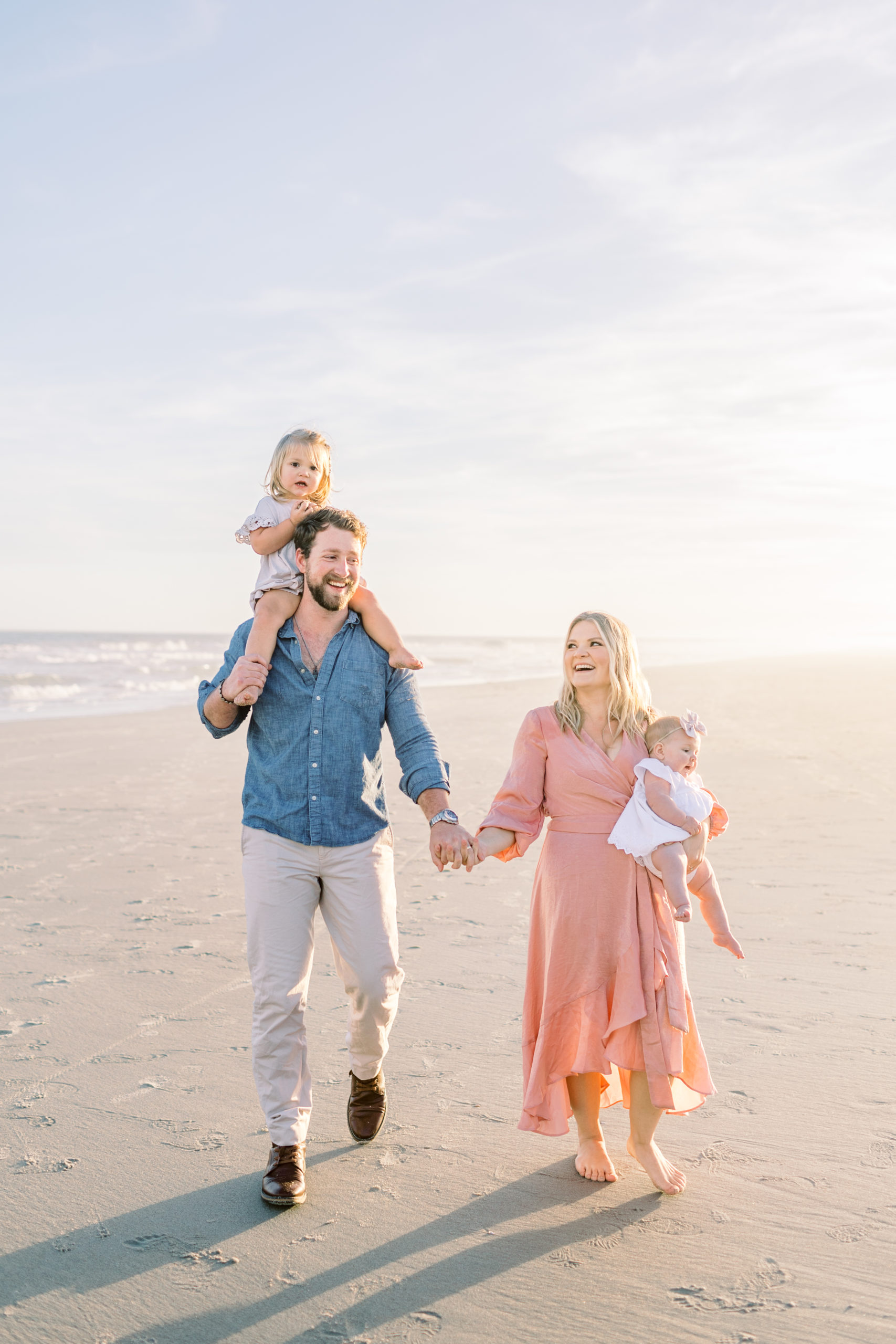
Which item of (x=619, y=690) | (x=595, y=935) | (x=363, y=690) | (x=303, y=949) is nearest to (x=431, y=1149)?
(x=303, y=949)

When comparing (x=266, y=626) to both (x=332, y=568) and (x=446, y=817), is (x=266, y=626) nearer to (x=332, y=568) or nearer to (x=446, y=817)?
(x=332, y=568)

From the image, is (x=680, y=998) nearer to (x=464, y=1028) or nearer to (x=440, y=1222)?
(x=440, y=1222)

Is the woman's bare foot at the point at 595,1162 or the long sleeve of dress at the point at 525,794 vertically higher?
the long sleeve of dress at the point at 525,794

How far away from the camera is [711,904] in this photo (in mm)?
3521

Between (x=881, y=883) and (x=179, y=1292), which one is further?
(x=881, y=883)

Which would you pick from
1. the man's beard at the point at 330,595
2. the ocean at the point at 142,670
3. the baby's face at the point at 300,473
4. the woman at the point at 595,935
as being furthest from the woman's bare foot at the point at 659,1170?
the ocean at the point at 142,670

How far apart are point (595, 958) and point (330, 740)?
1.17 metres

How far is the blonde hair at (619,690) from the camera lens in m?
3.55

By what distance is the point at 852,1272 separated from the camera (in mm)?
2879

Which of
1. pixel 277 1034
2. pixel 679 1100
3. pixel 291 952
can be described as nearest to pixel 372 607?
pixel 291 952

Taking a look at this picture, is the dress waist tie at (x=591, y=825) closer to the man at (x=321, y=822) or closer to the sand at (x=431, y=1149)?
the man at (x=321, y=822)

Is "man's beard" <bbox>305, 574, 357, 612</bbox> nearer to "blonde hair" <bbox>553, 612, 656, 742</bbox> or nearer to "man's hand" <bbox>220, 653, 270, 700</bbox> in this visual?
"man's hand" <bbox>220, 653, 270, 700</bbox>

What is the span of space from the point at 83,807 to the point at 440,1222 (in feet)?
26.1

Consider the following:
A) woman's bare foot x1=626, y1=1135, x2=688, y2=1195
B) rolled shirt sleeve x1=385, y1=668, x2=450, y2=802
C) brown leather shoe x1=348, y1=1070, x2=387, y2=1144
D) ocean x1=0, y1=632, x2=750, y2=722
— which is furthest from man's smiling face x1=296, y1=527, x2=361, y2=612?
ocean x1=0, y1=632, x2=750, y2=722
